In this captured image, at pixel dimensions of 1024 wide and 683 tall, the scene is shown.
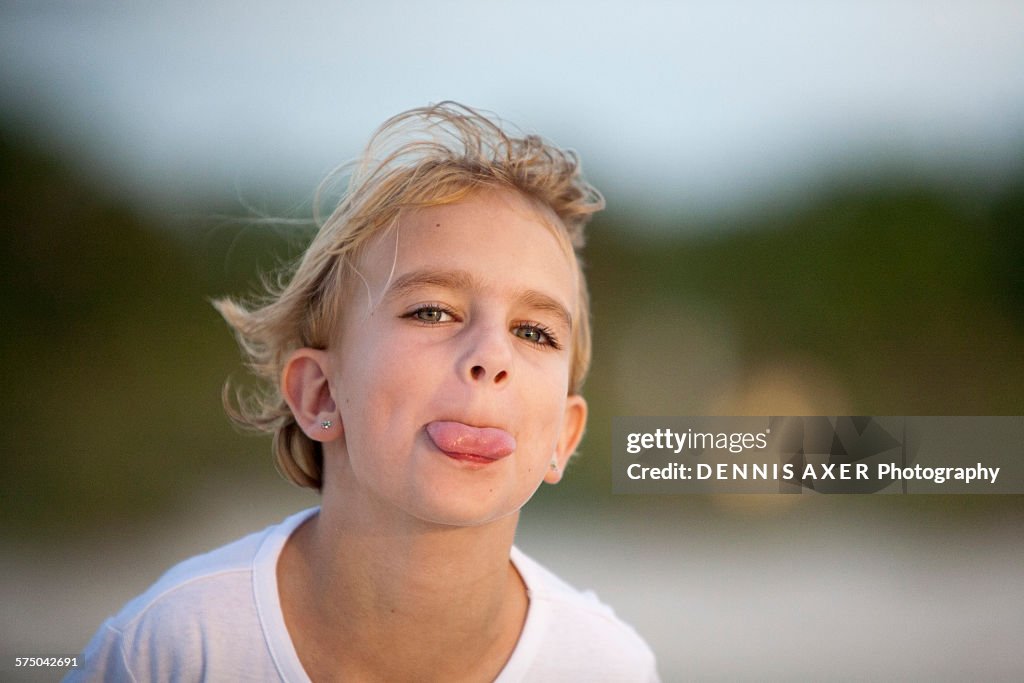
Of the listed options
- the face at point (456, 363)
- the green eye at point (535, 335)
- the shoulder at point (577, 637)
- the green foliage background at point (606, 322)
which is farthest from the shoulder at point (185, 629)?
the green foliage background at point (606, 322)

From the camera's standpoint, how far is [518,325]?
4.02 ft

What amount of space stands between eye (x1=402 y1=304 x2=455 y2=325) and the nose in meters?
0.04

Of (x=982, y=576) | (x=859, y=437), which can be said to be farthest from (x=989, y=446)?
(x=982, y=576)

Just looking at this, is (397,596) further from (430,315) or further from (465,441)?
(430,315)

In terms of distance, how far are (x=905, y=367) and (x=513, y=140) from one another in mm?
2600

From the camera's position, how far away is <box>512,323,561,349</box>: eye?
1.23 m

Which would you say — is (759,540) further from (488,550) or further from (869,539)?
(488,550)

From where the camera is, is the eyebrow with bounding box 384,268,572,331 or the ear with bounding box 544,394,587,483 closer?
the eyebrow with bounding box 384,268,572,331

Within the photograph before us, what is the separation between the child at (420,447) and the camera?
3.76ft

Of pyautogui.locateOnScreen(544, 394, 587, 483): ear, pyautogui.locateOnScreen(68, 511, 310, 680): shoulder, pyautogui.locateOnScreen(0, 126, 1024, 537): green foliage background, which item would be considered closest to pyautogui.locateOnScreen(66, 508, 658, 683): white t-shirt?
pyautogui.locateOnScreen(68, 511, 310, 680): shoulder

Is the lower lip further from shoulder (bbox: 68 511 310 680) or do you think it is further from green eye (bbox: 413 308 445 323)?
shoulder (bbox: 68 511 310 680)

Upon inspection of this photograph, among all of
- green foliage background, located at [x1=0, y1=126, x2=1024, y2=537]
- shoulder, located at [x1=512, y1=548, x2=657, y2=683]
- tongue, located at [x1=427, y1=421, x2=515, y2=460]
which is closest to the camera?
tongue, located at [x1=427, y1=421, x2=515, y2=460]

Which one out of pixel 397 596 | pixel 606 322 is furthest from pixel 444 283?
pixel 606 322

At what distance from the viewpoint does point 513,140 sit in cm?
140
